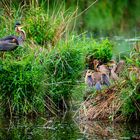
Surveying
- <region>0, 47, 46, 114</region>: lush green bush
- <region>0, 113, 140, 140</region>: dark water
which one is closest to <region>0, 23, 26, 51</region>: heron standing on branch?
<region>0, 47, 46, 114</region>: lush green bush

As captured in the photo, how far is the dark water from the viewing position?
37.9 ft

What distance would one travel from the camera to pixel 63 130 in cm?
1206

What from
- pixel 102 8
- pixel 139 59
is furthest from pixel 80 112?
pixel 102 8

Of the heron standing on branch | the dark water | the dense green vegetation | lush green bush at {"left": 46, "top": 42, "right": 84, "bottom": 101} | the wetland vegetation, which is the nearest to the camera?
the dark water

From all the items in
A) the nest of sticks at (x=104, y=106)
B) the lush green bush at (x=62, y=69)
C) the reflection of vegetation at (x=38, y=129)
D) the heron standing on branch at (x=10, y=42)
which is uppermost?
the heron standing on branch at (x=10, y=42)

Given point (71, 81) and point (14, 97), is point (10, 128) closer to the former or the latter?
point (14, 97)

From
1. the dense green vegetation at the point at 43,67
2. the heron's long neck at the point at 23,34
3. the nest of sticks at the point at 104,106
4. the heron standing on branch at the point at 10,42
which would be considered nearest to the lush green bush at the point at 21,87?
the dense green vegetation at the point at 43,67

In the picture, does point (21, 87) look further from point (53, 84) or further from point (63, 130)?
point (63, 130)

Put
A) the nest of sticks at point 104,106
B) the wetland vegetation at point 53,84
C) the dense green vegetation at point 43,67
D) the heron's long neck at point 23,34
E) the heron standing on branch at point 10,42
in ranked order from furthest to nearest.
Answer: the heron's long neck at point 23,34, the heron standing on branch at point 10,42, the dense green vegetation at point 43,67, the nest of sticks at point 104,106, the wetland vegetation at point 53,84

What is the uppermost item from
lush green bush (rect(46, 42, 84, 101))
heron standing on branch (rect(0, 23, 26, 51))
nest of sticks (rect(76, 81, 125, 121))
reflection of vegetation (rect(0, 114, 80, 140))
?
heron standing on branch (rect(0, 23, 26, 51))

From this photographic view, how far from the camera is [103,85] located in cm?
1323

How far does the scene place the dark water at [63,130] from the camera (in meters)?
11.6

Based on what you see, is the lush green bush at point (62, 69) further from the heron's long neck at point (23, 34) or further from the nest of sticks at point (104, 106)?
the heron's long neck at point (23, 34)

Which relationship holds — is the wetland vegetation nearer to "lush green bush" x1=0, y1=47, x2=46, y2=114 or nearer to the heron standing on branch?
"lush green bush" x1=0, y1=47, x2=46, y2=114
